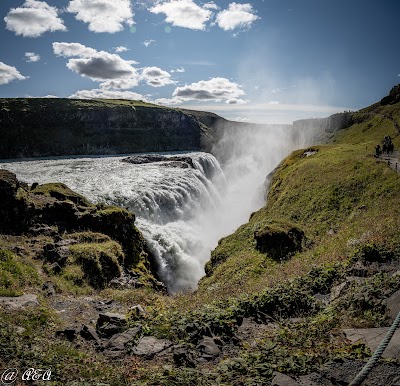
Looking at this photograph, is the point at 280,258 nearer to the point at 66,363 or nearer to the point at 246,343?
the point at 246,343

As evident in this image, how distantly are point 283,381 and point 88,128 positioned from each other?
15325 centimetres

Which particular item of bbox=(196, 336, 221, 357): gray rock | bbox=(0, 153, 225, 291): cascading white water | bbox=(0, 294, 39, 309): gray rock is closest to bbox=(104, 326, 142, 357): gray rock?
bbox=(196, 336, 221, 357): gray rock

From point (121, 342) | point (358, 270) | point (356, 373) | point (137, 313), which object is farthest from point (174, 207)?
point (356, 373)

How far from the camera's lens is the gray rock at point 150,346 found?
24.2ft

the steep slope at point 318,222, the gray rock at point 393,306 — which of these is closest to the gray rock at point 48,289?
the steep slope at point 318,222

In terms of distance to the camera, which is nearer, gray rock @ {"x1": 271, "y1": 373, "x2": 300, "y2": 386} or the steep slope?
gray rock @ {"x1": 271, "y1": 373, "x2": 300, "y2": 386}

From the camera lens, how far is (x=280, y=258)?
1784 centimetres

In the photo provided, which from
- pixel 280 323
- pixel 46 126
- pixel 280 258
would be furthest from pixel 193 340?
pixel 46 126

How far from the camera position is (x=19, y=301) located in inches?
390

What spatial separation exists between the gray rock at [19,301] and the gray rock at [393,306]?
387 inches

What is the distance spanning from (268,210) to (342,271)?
18937 millimetres

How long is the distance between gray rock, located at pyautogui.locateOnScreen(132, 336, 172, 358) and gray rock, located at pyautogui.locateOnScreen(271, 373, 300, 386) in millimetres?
3155

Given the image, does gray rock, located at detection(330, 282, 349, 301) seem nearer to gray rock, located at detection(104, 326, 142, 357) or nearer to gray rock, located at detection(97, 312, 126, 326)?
gray rock, located at detection(104, 326, 142, 357)

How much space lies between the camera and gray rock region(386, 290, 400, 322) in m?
6.72
